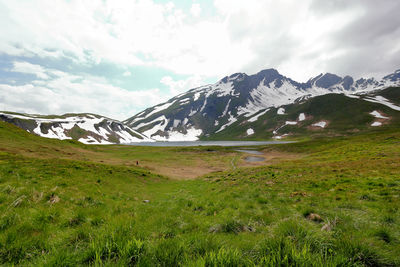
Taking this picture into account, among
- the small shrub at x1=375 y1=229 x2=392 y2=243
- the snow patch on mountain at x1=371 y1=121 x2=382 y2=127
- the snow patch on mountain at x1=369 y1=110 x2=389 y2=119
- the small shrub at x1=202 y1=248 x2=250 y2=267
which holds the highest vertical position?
the snow patch on mountain at x1=369 y1=110 x2=389 y2=119

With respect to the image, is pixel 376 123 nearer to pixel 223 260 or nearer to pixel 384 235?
pixel 384 235

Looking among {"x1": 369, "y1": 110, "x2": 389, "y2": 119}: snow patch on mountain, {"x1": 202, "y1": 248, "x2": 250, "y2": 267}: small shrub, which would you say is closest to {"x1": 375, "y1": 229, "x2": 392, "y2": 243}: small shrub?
{"x1": 202, "y1": 248, "x2": 250, "y2": 267}: small shrub

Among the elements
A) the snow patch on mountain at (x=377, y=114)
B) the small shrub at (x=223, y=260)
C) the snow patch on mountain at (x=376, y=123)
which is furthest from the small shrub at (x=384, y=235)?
the snow patch on mountain at (x=377, y=114)

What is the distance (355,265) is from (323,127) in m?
238

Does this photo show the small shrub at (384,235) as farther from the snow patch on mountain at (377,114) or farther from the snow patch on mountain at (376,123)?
the snow patch on mountain at (377,114)

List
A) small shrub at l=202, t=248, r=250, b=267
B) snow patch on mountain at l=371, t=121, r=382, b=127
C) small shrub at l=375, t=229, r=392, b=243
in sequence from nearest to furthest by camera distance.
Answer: small shrub at l=202, t=248, r=250, b=267 → small shrub at l=375, t=229, r=392, b=243 → snow patch on mountain at l=371, t=121, r=382, b=127

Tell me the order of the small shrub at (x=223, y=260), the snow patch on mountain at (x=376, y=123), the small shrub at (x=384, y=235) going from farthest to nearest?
1. the snow patch on mountain at (x=376, y=123)
2. the small shrub at (x=384, y=235)
3. the small shrub at (x=223, y=260)

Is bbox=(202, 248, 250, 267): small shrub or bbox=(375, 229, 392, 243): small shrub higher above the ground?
bbox=(202, 248, 250, 267): small shrub

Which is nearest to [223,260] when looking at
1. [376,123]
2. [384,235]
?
[384,235]

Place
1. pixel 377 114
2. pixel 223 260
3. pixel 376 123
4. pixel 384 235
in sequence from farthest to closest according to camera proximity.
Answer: pixel 377 114 → pixel 376 123 → pixel 384 235 → pixel 223 260

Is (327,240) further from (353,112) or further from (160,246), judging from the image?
(353,112)

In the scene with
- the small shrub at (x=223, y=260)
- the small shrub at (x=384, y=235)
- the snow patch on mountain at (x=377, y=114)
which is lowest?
the small shrub at (x=384, y=235)

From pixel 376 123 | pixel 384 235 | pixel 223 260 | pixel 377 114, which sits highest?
pixel 377 114

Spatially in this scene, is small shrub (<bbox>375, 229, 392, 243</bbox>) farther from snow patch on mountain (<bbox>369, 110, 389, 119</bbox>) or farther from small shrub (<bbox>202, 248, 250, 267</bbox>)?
snow patch on mountain (<bbox>369, 110, 389, 119</bbox>)
